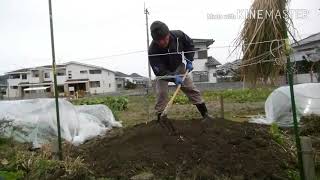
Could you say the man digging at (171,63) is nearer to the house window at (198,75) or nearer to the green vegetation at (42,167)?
the green vegetation at (42,167)

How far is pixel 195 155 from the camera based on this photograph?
3.93 meters

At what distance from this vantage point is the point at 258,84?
4711 millimetres

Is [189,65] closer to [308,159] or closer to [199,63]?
[308,159]

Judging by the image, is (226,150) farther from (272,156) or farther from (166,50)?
(166,50)

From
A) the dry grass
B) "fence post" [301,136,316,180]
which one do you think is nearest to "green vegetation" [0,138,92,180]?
"fence post" [301,136,316,180]

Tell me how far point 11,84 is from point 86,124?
39.3 metres

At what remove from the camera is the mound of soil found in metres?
3.59

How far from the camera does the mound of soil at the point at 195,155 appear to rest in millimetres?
3586

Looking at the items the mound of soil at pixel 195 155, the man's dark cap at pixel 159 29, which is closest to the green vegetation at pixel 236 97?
the mound of soil at pixel 195 155

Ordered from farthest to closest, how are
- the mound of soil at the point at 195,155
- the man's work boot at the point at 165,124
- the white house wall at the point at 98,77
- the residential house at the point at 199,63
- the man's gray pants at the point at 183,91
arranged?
the white house wall at the point at 98,77 → the residential house at the point at 199,63 → the man's gray pants at the point at 183,91 → the man's work boot at the point at 165,124 → the mound of soil at the point at 195,155

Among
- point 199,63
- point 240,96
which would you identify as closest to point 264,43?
point 199,63

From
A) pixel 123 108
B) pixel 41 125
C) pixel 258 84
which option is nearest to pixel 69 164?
pixel 258 84

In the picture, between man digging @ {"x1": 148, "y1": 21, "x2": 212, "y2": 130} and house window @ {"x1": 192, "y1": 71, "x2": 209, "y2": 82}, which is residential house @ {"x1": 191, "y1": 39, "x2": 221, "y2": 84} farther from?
man digging @ {"x1": 148, "y1": 21, "x2": 212, "y2": 130}

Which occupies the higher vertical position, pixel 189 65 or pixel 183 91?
pixel 189 65
